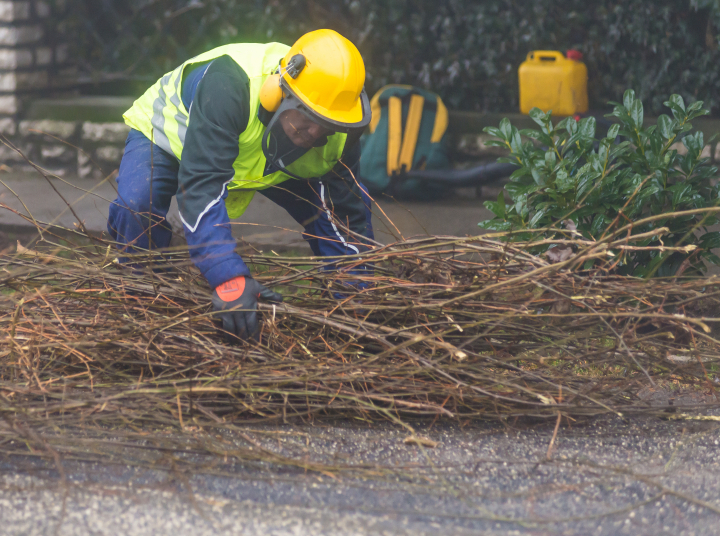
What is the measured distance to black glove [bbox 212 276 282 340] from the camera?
2.20 metres

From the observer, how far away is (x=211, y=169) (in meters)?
2.38

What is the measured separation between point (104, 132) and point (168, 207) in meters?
3.58

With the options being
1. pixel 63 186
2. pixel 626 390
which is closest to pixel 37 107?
pixel 63 186

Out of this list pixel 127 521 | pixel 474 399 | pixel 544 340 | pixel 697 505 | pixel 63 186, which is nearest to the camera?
pixel 127 521

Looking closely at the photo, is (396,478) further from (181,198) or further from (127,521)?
(181,198)

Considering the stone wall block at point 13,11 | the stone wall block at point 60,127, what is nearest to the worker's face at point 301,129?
the stone wall block at point 60,127

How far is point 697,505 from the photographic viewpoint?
1.85m

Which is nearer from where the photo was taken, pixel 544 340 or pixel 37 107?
pixel 544 340

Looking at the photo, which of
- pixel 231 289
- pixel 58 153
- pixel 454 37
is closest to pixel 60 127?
pixel 58 153

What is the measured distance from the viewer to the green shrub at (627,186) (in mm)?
2893

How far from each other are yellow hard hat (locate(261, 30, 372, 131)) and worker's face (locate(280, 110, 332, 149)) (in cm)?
6

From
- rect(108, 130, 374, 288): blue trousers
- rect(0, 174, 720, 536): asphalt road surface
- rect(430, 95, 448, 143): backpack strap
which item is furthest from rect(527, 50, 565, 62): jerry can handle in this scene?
rect(0, 174, 720, 536): asphalt road surface

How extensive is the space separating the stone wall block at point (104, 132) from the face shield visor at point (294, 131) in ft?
12.8

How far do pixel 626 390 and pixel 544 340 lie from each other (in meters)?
0.30
